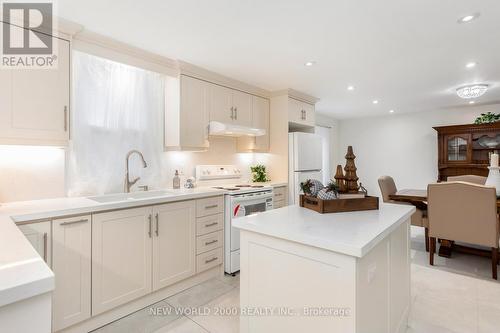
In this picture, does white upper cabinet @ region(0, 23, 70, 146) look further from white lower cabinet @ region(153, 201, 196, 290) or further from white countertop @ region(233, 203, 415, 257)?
white countertop @ region(233, 203, 415, 257)

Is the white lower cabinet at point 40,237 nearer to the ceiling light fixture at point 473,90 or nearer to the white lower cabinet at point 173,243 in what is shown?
the white lower cabinet at point 173,243

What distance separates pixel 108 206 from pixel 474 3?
116 inches

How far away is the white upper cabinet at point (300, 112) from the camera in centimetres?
393

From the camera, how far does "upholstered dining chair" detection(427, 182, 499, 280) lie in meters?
2.55

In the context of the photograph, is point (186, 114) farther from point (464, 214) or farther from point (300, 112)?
point (464, 214)

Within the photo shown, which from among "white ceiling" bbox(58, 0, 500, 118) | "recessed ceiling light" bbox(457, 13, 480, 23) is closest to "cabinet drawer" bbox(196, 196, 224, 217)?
"white ceiling" bbox(58, 0, 500, 118)

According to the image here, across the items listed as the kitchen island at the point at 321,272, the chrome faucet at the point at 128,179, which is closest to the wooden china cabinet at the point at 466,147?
the kitchen island at the point at 321,272

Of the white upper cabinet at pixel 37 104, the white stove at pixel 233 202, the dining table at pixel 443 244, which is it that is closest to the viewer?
the white upper cabinet at pixel 37 104

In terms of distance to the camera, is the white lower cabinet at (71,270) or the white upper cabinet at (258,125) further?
the white upper cabinet at (258,125)

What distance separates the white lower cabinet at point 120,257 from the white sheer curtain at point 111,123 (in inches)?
24.3

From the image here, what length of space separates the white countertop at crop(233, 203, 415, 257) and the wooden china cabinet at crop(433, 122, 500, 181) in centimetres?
418

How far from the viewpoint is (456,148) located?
4859mm

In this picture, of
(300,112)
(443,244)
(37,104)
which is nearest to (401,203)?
(443,244)

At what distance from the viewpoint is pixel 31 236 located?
1.59m
